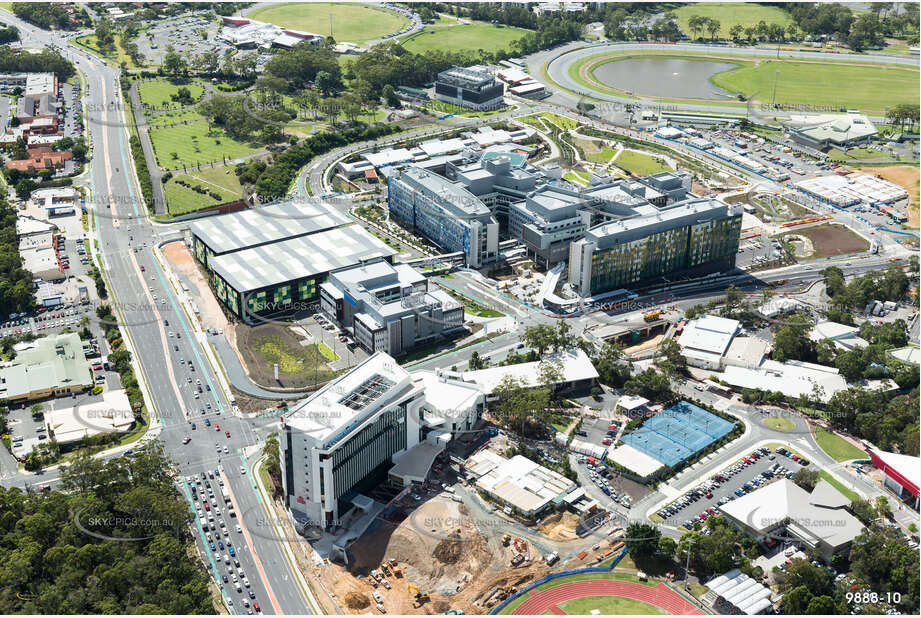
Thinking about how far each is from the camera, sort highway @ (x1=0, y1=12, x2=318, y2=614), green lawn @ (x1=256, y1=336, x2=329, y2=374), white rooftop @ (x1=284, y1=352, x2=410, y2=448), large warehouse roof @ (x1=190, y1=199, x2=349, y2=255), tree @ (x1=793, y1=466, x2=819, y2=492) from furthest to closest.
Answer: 1. large warehouse roof @ (x1=190, y1=199, x2=349, y2=255)
2. green lawn @ (x1=256, y1=336, x2=329, y2=374)
3. tree @ (x1=793, y1=466, x2=819, y2=492)
4. white rooftop @ (x1=284, y1=352, x2=410, y2=448)
5. highway @ (x1=0, y1=12, x2=318, y2=614)

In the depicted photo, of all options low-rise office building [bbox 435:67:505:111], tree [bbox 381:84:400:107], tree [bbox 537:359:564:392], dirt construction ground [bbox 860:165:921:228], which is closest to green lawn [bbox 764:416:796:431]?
tree [bbox 537:359:564:392]

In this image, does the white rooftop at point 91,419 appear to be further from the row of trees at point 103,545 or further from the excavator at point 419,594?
the excavator at point 419,594

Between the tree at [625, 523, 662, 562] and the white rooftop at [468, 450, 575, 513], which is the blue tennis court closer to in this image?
the white rooftop at [468, 450, 575, 513]

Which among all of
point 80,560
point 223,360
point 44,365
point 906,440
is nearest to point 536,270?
point 223,360

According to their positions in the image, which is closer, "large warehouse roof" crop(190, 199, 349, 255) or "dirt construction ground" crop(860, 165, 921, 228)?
"large warehouse roof" crop(190, 199, 349, 255)

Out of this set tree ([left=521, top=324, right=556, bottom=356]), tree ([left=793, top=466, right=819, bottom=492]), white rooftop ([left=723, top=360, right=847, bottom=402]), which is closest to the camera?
tree ([left=793, top=466, right=819, bottom=492])

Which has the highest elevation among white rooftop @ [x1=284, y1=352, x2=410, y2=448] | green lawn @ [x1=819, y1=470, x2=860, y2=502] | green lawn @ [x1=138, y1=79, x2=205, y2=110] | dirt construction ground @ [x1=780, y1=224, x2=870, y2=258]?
green lawn @ [x1=138, y1=79, x2=205, y2=110]

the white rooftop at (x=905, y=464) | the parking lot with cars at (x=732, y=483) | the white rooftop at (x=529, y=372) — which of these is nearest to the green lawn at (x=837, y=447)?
the white rooftop at (x=905, y=464)

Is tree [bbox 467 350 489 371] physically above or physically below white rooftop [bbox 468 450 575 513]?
above
